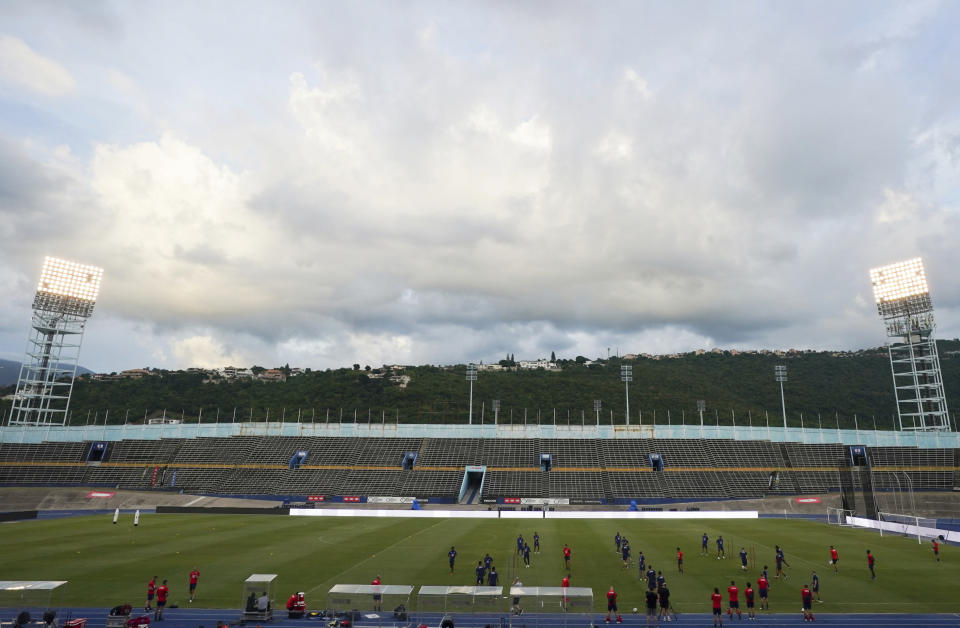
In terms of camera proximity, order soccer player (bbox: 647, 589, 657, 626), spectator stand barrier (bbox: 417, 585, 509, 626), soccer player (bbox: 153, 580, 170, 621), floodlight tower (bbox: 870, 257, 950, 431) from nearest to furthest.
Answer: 1. spectator stand barrier (bbox: 417, 585, 509, 626)
2. soccer player (bbox: 647, 589, 657, 626)
3. soccer player (bbox: 153, 580, 170, 621)
4. floodlight tower (bbox: 870, 257, 950, 431)

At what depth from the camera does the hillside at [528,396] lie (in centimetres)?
13025

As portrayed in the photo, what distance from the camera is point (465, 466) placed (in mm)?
84125

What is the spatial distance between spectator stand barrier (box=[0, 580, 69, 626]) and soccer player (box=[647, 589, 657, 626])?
21923mm

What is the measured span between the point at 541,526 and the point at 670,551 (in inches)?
698

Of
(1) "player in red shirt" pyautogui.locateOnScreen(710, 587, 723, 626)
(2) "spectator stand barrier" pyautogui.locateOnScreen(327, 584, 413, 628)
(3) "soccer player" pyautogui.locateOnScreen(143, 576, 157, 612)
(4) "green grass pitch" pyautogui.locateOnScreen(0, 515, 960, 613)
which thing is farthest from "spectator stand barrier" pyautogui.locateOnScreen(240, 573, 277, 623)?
(1) "player in red shirt" pyautogui.locateOnScreen(710, 587, 723, 626)

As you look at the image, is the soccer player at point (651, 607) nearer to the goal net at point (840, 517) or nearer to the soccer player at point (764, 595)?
the soccer player at point (764, 595)

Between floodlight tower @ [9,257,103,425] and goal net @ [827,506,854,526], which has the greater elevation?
floodlight tower @ [9,257,103,425]

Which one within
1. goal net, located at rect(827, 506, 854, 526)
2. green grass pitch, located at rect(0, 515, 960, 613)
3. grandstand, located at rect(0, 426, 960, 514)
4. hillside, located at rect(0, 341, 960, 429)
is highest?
hillside, located at rect(0, 341, 960, 429)

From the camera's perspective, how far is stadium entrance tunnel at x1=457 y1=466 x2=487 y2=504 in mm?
77000

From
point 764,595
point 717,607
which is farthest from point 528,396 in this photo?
point 717,607

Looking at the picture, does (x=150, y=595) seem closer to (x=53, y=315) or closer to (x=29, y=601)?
(x=29, y=601)

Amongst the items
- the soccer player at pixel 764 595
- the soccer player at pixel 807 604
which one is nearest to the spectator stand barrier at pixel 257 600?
the soccer player at pixel 764 595

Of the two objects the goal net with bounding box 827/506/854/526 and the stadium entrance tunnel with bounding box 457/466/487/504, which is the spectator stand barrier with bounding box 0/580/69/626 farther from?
the goal net with bounding box 827/506/854/526

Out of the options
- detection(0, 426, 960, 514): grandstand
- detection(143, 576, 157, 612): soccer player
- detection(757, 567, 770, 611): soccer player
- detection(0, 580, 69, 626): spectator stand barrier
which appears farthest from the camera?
detection(0, 426, 960, 514): grandstand
